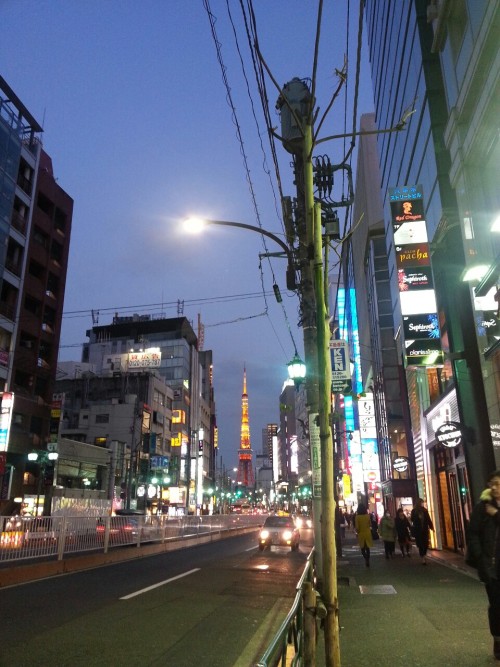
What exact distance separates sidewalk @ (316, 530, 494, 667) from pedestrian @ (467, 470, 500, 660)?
598 millimetres

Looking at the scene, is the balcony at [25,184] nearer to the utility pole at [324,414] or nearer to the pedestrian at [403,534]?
the pedestrian at [403,534]

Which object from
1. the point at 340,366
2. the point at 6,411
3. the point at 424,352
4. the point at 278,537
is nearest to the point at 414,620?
the point at 340,366

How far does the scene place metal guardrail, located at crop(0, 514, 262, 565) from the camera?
13.9m

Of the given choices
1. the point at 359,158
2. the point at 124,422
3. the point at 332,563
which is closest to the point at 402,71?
the point at 332,563

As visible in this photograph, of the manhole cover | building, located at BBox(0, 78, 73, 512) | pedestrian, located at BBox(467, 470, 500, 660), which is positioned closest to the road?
the manhole cover

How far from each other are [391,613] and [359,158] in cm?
4936

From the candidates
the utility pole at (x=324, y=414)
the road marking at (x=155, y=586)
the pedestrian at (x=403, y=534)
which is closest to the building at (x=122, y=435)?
the pedestrian at (x=403, y=534)

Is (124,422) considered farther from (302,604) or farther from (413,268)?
(302,604)

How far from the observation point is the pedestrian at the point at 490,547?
573 centimetres

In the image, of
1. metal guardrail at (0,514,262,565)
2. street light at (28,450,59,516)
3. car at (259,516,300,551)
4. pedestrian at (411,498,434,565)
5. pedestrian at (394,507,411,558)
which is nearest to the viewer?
metal guardrail at (0,514,262,565)

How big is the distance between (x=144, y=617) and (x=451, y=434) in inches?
431

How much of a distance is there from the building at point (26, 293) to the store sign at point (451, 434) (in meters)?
32.1

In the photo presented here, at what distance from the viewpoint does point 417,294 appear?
55.1 feet

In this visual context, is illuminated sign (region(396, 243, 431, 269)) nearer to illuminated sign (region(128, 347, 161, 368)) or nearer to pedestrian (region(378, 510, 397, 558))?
pedestrian (region(378, 510, 397, 558))
